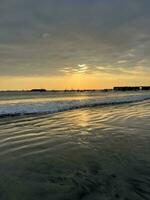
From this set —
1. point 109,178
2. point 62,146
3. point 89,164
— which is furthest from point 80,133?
point 109,178

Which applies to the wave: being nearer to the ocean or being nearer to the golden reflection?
the golden reflection

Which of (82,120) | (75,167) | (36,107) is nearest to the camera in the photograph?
(75,167)

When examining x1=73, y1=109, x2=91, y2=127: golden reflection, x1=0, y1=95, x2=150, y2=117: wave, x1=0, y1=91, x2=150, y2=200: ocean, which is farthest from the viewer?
x1=0, y1=95, x2=150, y2=117: wave

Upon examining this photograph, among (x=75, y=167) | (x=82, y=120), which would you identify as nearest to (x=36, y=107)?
(x=82, y=120)

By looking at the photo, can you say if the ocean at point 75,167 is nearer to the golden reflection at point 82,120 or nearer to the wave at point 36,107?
the golden reflection at point 82,120

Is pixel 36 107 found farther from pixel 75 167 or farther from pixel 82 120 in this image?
pixel 75 167

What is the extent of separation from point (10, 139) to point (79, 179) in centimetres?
478

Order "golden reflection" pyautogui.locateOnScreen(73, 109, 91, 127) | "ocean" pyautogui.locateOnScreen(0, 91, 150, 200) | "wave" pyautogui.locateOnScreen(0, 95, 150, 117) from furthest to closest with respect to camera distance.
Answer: "wave" pyautogui.locateOnScreen(0, 95, 150, 117) < "golden reflection" pyautogui.locateOnScreen(73, 109, 91, 127) < "ocean" pyautogui.locateOnScreen(0, 91, 150, 200)

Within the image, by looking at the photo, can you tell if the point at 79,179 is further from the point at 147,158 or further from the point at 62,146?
the point at 62,146

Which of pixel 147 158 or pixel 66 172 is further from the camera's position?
pixel 147 158

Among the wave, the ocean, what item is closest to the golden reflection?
the ocean

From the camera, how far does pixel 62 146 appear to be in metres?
7.96

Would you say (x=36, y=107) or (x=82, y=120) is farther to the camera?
(x=36, y=107)

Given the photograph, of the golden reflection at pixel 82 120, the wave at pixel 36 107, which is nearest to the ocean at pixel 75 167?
the golden reflection at pixel 82 120
